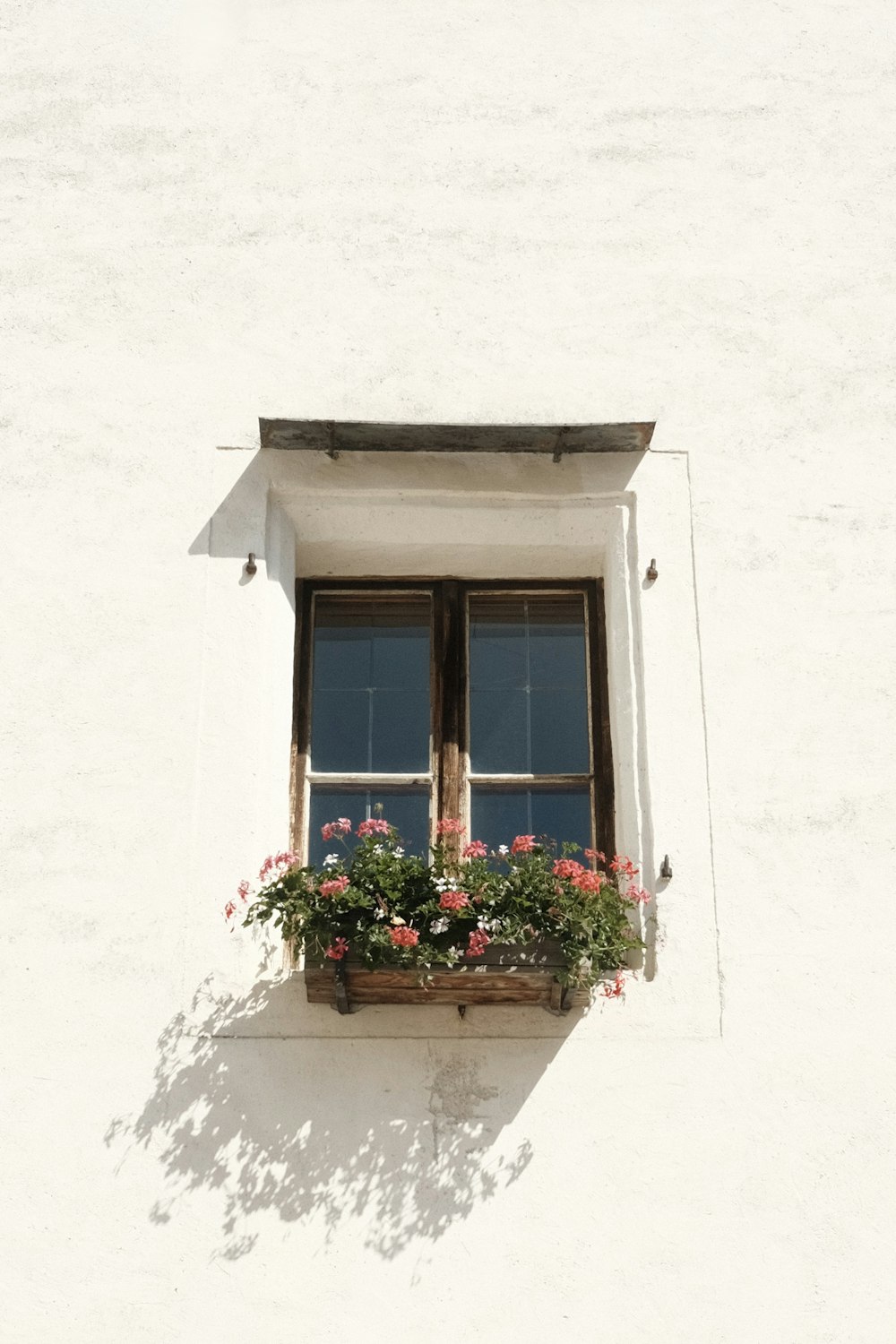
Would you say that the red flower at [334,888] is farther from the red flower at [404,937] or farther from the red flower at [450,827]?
the red flower at [450,827]

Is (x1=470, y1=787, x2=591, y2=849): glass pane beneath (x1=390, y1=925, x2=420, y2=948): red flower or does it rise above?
above

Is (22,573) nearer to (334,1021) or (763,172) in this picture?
(334,1021)

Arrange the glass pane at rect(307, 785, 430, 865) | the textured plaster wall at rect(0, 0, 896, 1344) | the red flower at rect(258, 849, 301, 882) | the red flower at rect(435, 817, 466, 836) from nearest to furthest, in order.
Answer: the textured plaster wall at rect(0, 0, 896, 1344) → the red flower at rect(258, 849, 301, 882) → the red flower at rect(435, 817, 466, 836) → the glass pane at rect(307, 785, 430, 865)

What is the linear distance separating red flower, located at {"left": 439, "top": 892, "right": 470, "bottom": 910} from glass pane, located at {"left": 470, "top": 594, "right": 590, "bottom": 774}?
0.93 metres

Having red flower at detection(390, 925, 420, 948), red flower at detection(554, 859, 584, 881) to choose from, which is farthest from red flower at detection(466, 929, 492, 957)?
red flower at detection(554, 859, 584, 881)

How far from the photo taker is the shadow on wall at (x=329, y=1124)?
14.3 ft

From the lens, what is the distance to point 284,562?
5371mm

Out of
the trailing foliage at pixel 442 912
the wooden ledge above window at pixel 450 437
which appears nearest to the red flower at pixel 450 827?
the trailing foliage at pixel 442 912

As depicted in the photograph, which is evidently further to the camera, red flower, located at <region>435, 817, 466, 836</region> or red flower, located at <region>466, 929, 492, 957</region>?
red flower, located at <region>435, 817, 466, 836</region>

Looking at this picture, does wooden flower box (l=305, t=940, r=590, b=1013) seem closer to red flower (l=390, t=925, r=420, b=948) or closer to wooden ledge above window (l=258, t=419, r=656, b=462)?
red flower (l=390, t=925, r=420, b=948)

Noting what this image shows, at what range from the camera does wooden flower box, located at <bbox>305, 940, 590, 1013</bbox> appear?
4410mm

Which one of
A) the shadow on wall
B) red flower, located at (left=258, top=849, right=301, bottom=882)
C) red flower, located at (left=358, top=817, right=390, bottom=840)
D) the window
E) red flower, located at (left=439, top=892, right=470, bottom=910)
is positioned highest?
the window

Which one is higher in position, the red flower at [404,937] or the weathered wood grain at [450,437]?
the weathered wood grain at [450,437]

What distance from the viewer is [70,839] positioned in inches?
189
